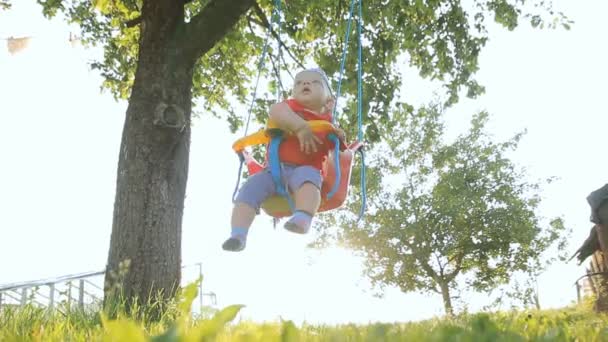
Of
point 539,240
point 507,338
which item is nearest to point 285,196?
point 507,338

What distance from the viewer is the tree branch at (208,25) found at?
19.1 feet

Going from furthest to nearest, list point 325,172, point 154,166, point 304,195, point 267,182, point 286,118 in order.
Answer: point 154,166 < point 325,172 < point 267,182 < point 286,118 < point 304,195

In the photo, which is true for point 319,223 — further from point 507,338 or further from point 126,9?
point 507,338

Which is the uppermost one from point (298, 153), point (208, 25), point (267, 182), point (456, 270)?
point (208, 25)

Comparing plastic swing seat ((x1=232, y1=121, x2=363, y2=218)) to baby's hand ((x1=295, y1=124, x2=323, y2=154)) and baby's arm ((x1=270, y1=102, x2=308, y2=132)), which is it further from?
baby's hand ((x1=295, y1=124, x2=323, y2=154))

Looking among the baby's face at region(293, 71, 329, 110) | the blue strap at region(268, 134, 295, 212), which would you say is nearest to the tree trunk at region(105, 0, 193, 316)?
the blue strap at region(268, 134, 295, 212)

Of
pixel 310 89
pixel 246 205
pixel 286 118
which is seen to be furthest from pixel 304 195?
pixel 310 89

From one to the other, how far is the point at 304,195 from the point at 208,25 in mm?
2851

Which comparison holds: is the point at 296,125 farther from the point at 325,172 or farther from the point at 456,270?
the point at 456,270

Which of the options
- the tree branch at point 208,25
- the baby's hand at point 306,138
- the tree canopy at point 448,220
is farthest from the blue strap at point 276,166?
the tree canopy at point 448,220

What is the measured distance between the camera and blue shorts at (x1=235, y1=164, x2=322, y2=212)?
12.4 feet

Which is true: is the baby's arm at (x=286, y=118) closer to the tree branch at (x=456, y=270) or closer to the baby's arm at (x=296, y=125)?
the baby's arm at (x=296, y=125)

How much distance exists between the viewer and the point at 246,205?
12.5 feet

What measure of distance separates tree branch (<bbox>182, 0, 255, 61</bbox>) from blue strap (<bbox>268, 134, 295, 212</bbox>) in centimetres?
234
